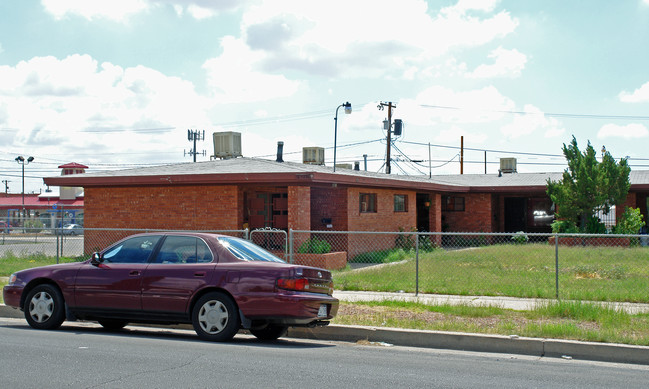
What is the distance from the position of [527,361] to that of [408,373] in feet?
6.00

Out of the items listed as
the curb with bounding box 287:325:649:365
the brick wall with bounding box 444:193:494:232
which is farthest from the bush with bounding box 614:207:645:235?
the curb with bounding box 287:325:649:365

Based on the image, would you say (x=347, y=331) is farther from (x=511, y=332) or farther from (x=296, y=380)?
(x=296, y=380)

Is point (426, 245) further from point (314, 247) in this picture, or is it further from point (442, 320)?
point (442, 320)

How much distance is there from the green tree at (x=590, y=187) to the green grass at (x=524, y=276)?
5422 mm

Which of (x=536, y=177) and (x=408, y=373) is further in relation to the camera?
(x=536, y=177)

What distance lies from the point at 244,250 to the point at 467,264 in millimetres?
10157

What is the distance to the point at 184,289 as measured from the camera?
9047 mm

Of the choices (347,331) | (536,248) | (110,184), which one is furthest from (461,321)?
(110,184)

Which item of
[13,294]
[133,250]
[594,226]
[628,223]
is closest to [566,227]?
[594,226]

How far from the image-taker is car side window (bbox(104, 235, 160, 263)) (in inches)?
379

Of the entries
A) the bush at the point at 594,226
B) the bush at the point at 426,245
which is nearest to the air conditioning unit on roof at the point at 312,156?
the bush at the point at 426,245

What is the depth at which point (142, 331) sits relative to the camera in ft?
33.8

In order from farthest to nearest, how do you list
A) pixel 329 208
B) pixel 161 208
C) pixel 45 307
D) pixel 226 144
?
1. pixel 226 144
2. pixel 329 208
3. pixel 161 208
4. pixel 45 307

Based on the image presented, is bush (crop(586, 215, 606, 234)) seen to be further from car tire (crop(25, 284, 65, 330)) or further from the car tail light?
car tire (crop(25, 284, 65, 330))
